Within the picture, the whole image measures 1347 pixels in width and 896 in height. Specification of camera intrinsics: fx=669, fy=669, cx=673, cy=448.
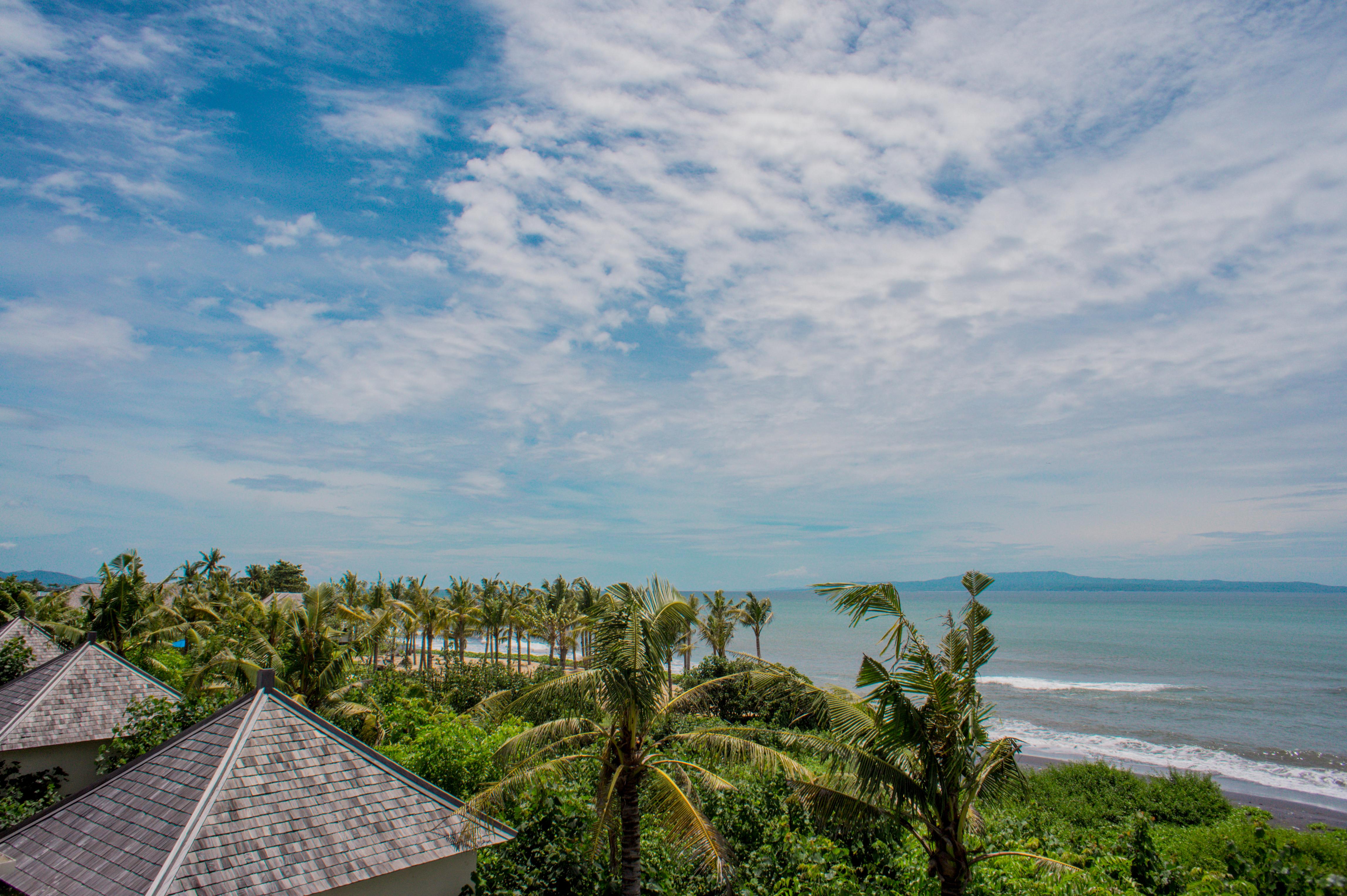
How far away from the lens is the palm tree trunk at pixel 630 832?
1116cm

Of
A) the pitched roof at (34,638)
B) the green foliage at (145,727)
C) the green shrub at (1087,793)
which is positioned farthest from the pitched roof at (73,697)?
the green shrub at (1087,793)

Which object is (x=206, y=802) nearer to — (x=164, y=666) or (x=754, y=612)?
→ (x=164, y=666)

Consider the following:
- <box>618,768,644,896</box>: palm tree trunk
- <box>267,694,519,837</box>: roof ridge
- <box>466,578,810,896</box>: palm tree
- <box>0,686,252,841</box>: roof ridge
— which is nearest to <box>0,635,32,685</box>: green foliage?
<box>0,686,252,841</box>: roof ridge

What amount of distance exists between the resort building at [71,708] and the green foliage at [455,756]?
19.3 feet

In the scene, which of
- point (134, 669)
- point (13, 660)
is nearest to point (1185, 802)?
point (134, 669)

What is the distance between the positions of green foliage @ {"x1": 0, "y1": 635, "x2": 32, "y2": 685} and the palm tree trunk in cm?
2012

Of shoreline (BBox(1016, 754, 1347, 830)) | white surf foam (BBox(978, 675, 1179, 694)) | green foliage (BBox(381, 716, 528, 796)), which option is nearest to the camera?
green foliage (BBox(381, 716, 528, 796))

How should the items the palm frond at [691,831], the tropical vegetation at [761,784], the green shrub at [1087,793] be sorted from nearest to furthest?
the palm frond at [691,831], the tropical vegetation at [761,784], the green shrub at [1087,793]

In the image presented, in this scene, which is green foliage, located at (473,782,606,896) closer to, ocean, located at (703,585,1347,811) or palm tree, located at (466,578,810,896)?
palm tree, located at (466,578,810,896)

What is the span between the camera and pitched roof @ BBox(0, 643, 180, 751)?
14.4m

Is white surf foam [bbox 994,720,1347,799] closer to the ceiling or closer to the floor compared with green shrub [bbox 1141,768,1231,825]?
closer to the floor

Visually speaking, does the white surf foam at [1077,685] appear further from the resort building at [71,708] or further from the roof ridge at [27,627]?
the roof ridge at [27,627]

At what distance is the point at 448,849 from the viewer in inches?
374

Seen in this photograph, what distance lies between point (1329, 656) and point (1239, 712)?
4338 centimetres
